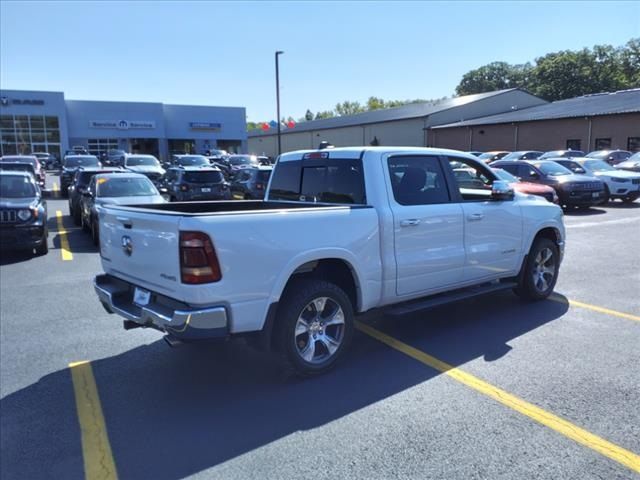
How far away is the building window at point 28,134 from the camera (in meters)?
49.6

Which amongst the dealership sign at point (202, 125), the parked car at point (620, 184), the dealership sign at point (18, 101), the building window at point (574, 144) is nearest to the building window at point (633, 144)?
the building window at point (574, 144)

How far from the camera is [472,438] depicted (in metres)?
3.35

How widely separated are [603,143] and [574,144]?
2.23m

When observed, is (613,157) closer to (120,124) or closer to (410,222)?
(410,222)

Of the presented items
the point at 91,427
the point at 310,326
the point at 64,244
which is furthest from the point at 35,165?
the point at 310,326

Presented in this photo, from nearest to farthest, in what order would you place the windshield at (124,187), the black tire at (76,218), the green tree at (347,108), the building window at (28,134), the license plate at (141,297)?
the license plate at (141,297)
the windshield at (124,187)
the black tire at (76,218)
the building window at (28,134)
the green tree at (347,108)

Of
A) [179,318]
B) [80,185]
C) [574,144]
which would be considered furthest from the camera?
[574,144]

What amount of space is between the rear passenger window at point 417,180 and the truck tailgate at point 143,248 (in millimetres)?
2194

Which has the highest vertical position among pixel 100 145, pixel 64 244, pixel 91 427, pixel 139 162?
pixel 100 145

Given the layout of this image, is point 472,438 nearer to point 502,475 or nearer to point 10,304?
point 502,475

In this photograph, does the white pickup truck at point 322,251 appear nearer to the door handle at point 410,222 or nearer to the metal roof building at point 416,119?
the door handle at point 410,222

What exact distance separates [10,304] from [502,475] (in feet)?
21.1

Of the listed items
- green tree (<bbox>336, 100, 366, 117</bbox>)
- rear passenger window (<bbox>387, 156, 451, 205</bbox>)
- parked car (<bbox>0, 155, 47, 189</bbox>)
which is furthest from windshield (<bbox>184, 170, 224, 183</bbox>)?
green tree (<bbox>336, 100, 366, 117</bbox>)

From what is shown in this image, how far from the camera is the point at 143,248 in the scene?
4.05 m
